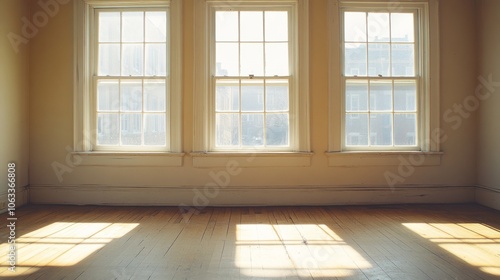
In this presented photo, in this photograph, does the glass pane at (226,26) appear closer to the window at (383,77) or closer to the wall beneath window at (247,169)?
the wall beneath window at (247,169)

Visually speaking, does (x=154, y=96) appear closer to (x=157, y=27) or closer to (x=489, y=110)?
(x=157, y=27)

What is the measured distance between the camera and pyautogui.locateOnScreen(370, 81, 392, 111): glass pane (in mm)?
4375

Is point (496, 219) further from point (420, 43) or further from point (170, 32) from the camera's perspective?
point (170, 32)

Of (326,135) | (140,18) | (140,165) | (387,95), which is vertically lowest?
(140,165)

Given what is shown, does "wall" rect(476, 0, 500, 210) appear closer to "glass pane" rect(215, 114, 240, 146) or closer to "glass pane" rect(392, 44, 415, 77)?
"glass pane" rect(392, 44, 415, 77)

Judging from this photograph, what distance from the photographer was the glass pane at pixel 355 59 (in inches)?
172

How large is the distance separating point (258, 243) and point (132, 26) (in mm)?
3077

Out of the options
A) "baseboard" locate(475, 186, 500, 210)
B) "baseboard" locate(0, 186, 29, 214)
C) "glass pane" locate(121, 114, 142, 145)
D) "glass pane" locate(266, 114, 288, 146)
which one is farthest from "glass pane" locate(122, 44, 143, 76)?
"baseboard" locate(475, 186, 500, 210)

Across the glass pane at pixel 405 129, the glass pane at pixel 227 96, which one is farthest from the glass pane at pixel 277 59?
the glass pane at pixel 405 129

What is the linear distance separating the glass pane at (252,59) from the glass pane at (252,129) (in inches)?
20.8

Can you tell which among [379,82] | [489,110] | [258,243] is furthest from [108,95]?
[489,110]

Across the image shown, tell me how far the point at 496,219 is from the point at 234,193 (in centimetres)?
277

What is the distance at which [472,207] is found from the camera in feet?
13.6

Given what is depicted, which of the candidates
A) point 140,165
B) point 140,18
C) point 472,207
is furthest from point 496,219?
point 140,18
